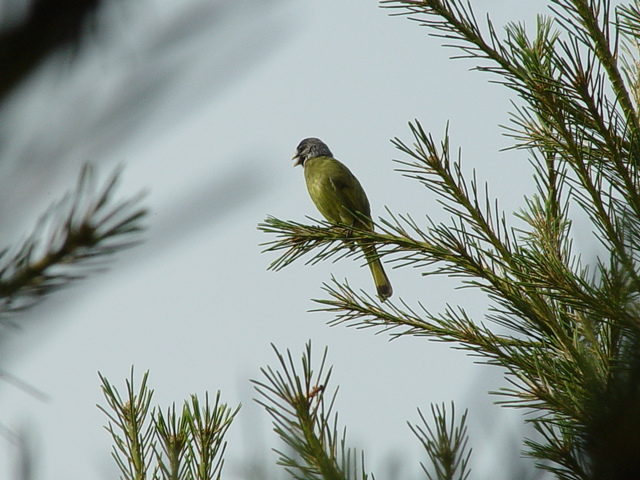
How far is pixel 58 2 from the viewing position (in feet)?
1.69

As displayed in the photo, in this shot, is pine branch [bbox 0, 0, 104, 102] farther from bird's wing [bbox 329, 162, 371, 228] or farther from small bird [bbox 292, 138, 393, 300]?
bird's wing [bbox 329, 162, 371, 228]

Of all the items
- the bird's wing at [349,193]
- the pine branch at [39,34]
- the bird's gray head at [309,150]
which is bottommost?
the pine branch at [39,34]

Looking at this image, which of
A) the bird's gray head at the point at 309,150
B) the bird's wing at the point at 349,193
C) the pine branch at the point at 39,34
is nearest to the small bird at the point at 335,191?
the bird's wing at the point at 349,193

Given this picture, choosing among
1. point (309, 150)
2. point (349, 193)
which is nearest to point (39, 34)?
point (349, 193)

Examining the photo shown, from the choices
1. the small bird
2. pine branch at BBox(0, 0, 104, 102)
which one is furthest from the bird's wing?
pine branch at BBox(0, 0, 104, 102)

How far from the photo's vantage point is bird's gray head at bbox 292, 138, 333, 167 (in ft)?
22.4

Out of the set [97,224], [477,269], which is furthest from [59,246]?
[477,269]

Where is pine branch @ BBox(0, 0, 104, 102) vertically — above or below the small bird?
below

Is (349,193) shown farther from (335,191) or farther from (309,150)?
(309,150)

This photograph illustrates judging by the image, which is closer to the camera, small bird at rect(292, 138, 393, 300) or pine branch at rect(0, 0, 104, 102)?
pine branch at rect(0, 0, 104, 102)

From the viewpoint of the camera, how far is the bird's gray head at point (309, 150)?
6838 millimetres

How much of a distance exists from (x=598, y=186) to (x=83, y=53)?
1.62 metres

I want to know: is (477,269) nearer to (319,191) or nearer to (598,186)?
(598,186)

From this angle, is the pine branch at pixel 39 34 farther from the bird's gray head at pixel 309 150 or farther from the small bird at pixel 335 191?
the bird's gray head at pixel 309 150
